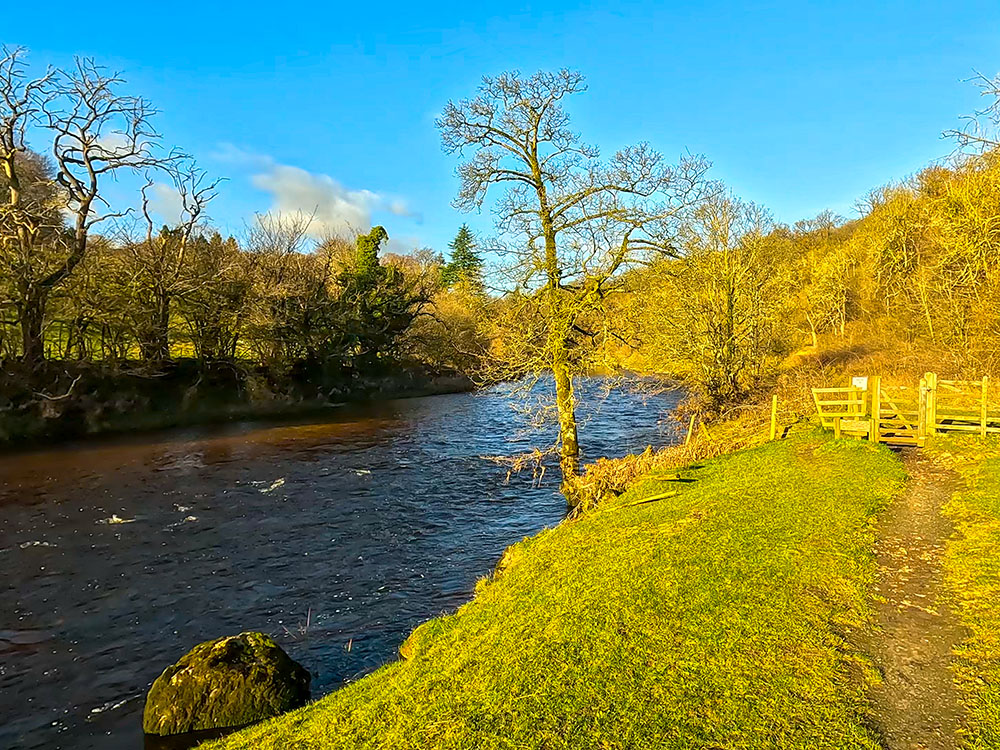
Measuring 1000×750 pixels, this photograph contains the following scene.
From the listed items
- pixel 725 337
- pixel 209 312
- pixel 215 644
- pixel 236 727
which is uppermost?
pixel 209 312

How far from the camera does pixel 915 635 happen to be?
7285mm

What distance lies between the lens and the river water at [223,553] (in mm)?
9352

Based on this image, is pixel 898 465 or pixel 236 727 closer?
pixel 236 727

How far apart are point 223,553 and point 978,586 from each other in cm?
1462

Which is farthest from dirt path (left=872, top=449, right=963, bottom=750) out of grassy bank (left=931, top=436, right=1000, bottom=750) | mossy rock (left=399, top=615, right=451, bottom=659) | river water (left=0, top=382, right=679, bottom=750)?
river water (left=0, top=382, right=679, bottom=750)

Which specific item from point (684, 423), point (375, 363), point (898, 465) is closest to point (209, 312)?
point (375, 363)

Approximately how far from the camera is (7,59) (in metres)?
28.6

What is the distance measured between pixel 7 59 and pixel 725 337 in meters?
35.8

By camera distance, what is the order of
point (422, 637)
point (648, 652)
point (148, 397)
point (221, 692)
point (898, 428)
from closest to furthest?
point (648, 652) < point (221, 692) < point (422, 637) < point (898, 428) < point (148, 397)

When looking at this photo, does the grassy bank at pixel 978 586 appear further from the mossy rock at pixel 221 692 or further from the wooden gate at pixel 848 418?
the mossy rock at pixel 221 692

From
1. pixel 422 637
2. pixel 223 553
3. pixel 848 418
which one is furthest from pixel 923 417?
pixel 223 553

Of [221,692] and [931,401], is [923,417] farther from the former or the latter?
[221,692]

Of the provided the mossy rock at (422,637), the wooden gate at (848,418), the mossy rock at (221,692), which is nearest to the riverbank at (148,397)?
the mossy rock at (221,692)

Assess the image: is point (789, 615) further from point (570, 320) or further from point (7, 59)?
point (7, 59)
